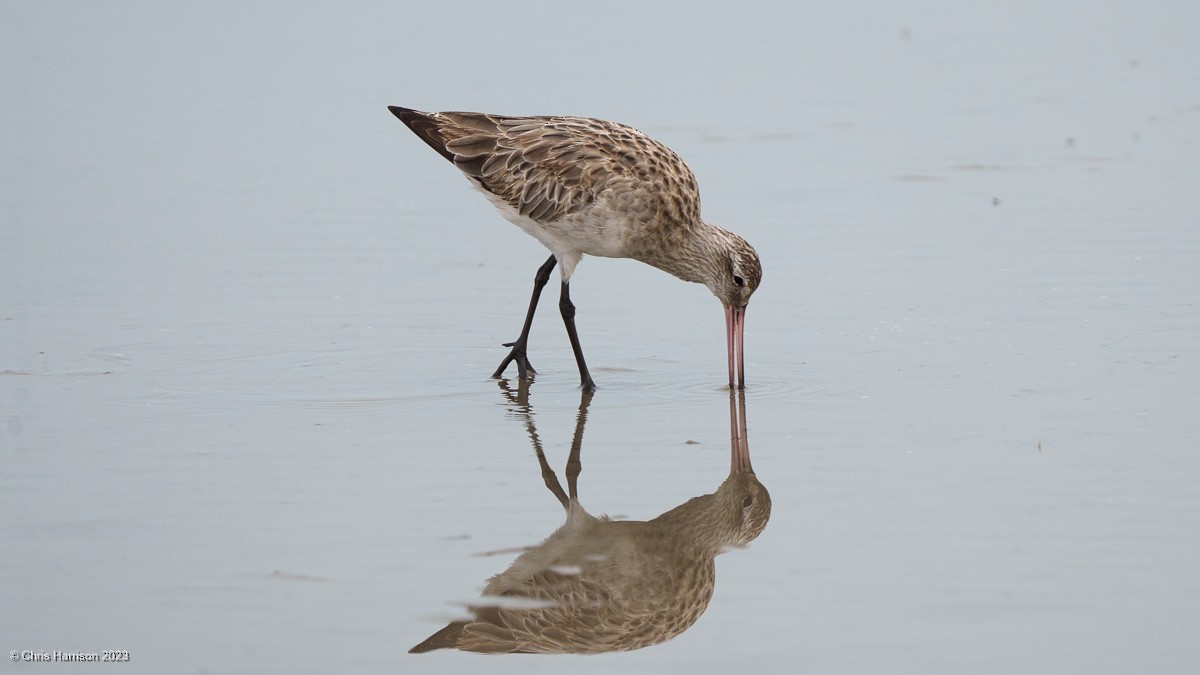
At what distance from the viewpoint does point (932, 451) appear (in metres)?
6.45

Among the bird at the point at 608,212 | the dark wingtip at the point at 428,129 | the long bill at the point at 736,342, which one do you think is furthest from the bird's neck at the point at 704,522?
the dark wingtip at the point at 428,129

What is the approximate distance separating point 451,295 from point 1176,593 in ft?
16.0

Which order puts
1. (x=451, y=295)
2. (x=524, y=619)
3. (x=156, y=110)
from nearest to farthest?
1. (x=524, y=619)
2. (x=451, y=295)
3. (x=156, y=110)

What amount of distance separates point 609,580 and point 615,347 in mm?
3028

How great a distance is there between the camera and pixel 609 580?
534 cm

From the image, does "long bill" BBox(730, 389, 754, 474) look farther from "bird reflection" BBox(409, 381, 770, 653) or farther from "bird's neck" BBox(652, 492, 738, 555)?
"bird's neck" BBox(652, 492, 738, 555)

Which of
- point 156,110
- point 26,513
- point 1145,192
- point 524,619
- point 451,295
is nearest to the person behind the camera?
point 524,619

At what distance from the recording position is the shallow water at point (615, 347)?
5.05 metres

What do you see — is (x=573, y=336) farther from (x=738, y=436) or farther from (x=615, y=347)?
(x=738, y=436)

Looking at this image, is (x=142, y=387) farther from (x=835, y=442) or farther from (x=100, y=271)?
(x=835, y=442)

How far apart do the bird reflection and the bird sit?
164cm

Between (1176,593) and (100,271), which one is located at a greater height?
(1176,593)

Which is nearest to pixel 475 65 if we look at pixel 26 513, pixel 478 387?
pixel 478 387

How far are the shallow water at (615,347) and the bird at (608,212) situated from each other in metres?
0.30
